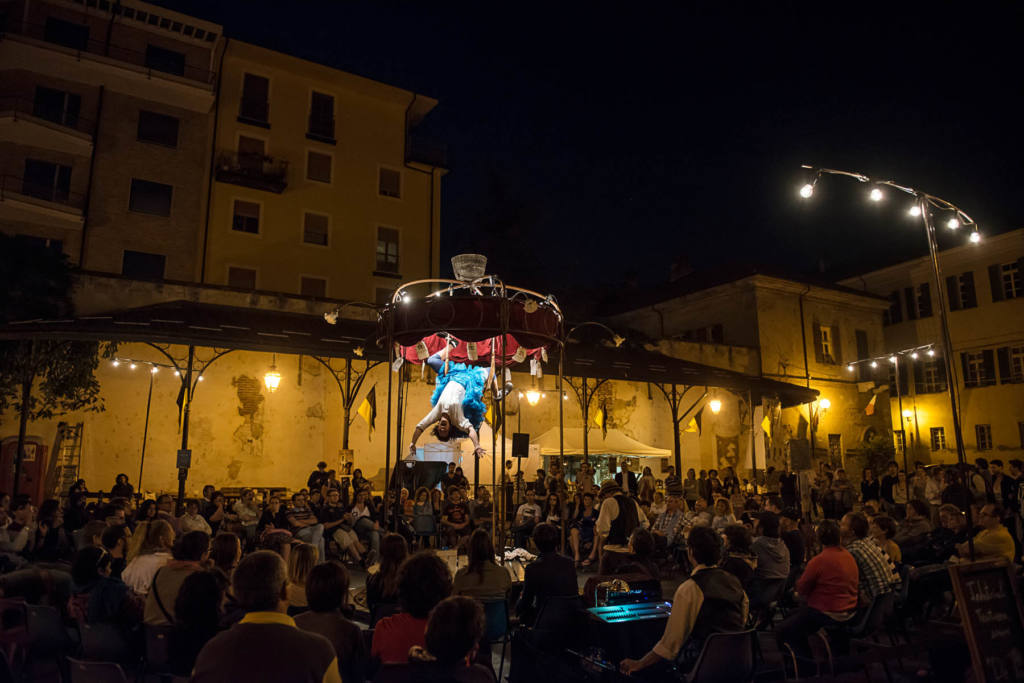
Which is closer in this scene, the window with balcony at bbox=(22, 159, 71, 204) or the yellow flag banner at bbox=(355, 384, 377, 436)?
the yellow flag banner at bbox=(355, 384, 377, 436)

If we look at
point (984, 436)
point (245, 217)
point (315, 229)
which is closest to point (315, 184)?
point (315, 229)

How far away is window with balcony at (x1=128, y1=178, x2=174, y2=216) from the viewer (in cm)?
2061

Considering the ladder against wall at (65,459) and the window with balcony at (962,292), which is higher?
the window with balcony at (962,292)

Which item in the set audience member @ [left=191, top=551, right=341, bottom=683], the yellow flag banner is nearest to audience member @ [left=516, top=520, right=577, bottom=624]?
audience member @ [left=191, top=551, right=341, bottom=683]

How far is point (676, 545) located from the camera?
35.1ft

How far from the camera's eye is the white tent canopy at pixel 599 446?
709 inches

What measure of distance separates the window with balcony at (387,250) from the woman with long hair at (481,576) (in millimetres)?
Answer: 19974

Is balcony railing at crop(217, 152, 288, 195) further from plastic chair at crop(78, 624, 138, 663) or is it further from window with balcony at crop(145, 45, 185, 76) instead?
plastic chair at crop(78, 624, 138, 663)

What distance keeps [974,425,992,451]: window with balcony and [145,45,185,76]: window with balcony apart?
30.5 m

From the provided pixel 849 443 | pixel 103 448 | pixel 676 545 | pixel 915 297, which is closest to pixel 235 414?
pixel 103 448

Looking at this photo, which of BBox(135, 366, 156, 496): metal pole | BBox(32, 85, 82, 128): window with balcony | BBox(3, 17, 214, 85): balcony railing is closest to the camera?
BBox(135, 366, 156, 496): metal pole

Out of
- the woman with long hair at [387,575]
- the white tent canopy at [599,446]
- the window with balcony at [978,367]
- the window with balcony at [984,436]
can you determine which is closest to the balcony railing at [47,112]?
the white tent canopy at [599,446]

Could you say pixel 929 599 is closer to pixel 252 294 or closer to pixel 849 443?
pixel 252 294

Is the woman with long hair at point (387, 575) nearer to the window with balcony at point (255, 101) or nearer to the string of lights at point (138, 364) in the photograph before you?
the string of lights at point (138, 364)
